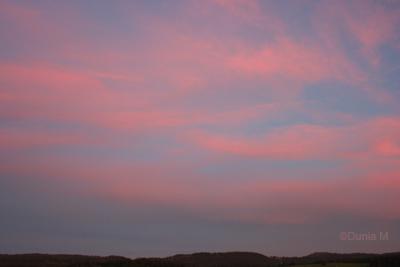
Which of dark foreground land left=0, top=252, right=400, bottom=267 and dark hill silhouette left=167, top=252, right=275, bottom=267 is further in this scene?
dark hill silhouette left=167, top=252, right=275, bottom=267

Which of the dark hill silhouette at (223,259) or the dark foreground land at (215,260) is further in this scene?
the dark hill silhouette at (223,259)

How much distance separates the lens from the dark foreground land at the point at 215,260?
81.8 meters

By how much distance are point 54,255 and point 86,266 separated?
34.5 m

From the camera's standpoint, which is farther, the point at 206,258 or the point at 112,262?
the point at 206,258

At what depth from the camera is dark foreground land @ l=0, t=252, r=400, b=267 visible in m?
81.8

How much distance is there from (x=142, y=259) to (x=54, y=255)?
41.5 m

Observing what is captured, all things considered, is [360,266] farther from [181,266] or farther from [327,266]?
[181,266]

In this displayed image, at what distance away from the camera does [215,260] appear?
14250 centimetres

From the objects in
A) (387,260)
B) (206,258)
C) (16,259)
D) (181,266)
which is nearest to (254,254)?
(206,258)

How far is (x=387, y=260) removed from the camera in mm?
77938

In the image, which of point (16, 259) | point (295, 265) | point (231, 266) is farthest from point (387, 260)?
point (16, 259)

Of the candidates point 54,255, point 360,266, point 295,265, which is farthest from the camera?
point 54,255

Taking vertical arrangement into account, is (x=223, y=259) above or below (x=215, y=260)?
above

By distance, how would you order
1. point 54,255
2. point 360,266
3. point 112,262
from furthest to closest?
1. point 54,255
2. point 112,262
3. point 360,266
